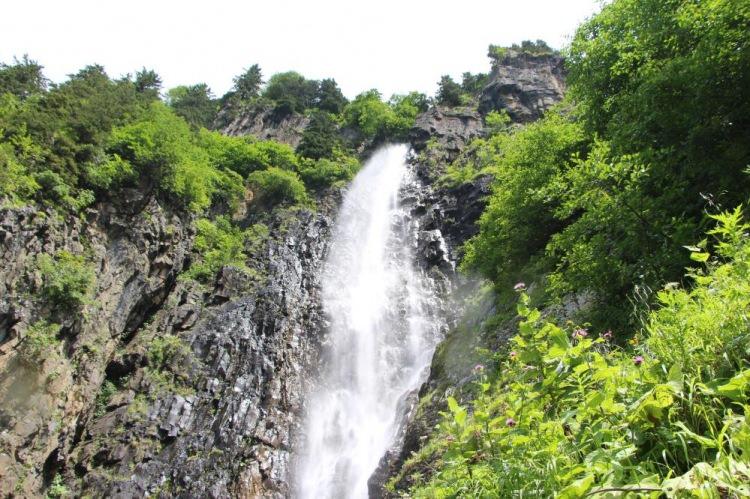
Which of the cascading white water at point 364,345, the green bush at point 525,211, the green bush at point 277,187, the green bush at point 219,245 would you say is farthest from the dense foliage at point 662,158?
the green bush at point 277,187

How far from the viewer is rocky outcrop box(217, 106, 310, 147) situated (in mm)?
44469

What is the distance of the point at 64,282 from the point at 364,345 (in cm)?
1169

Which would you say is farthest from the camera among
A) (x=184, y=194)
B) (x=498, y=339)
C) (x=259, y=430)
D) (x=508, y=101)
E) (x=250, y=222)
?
(x=508, y=101)

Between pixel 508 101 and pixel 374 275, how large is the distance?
26728 mm

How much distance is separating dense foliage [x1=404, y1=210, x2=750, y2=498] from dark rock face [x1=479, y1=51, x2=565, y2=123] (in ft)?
134

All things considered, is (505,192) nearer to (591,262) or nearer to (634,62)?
(634,62)

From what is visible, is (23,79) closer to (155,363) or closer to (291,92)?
(155,363)

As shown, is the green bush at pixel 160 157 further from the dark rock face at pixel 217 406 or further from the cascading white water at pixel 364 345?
the cascading white water at pixel 364 345

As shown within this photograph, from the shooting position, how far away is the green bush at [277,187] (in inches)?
1212

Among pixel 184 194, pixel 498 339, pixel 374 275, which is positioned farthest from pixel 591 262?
pixel 184 194

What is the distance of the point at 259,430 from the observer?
53.0 feet

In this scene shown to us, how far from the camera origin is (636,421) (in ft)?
7.70

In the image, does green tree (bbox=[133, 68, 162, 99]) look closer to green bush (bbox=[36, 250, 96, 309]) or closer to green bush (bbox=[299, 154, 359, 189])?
green bush (bbox=[299, 154, 359, 189])

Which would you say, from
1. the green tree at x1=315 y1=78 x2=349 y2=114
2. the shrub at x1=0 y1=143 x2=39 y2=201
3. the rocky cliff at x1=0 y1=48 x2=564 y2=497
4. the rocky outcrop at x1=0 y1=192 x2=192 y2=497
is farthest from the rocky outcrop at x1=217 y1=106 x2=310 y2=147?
the shrub at x1=0 y1=143 x2=39 y2=201
